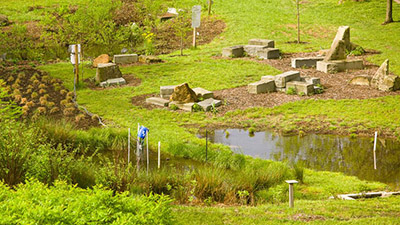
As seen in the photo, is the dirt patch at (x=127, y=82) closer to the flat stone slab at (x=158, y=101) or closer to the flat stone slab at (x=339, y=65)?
the flat stone slab at (x=158, y=101)

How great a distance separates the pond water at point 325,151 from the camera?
481 inches

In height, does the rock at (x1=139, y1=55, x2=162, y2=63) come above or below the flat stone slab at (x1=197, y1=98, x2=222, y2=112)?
above

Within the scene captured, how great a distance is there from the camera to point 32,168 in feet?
30.7

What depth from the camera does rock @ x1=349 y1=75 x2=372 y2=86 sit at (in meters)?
19.2

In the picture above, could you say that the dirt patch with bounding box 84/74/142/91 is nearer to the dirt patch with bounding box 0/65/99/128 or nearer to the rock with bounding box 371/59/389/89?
the dirt patch with bounding box 0/65/99/128

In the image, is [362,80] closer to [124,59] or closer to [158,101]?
[158,101]

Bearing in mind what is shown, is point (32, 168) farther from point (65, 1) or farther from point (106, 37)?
point (65, 1)

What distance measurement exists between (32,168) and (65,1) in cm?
3605

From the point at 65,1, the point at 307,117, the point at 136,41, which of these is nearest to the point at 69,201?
the point at 307,117

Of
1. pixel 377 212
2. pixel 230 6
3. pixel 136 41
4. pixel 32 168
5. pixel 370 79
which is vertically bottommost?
pixel 377 212

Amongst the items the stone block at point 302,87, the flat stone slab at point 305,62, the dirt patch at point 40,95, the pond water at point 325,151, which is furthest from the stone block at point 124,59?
the pond water at point 325,151

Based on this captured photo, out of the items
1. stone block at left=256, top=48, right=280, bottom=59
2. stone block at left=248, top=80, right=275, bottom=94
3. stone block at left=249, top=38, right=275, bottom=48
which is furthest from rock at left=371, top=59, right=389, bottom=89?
stone block at left=249, top=38, right=275, bottom=48

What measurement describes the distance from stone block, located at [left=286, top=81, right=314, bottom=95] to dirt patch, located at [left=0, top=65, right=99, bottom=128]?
6670 mm

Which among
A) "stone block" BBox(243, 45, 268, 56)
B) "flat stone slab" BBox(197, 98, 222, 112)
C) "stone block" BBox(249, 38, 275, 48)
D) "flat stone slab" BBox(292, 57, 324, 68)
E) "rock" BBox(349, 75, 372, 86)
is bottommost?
"flat stone slab" BBox(197, 98, 222, 112)
